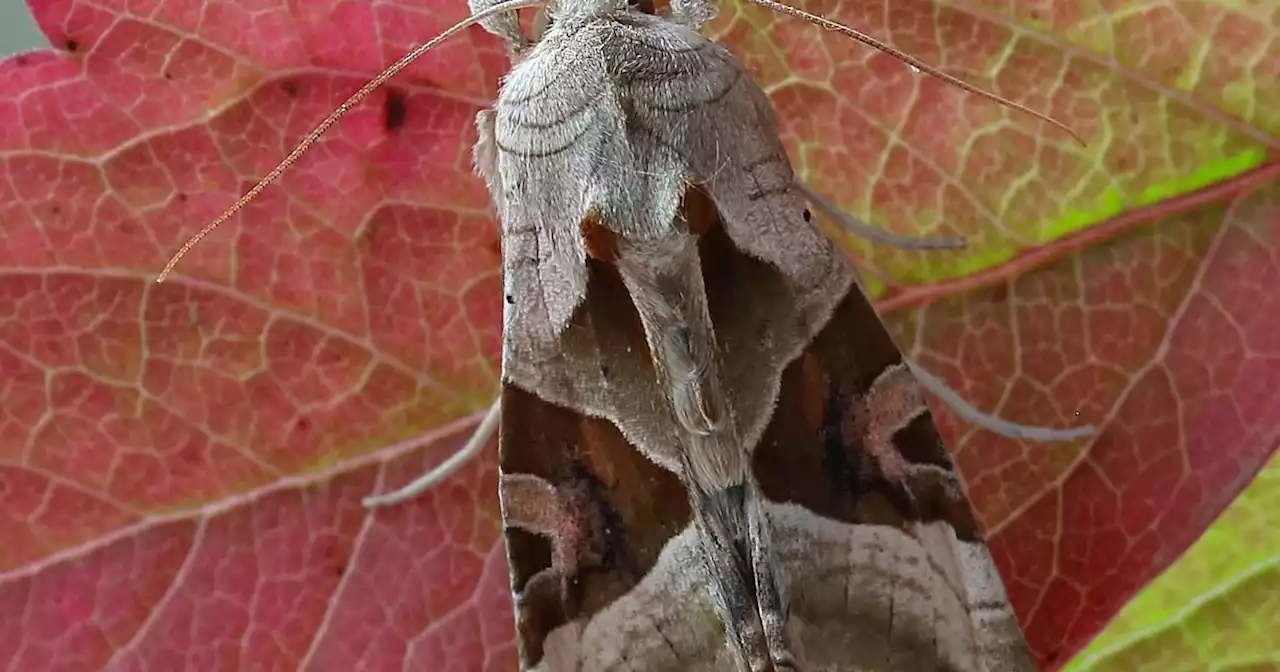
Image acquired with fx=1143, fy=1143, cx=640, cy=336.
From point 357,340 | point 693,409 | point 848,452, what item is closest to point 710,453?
point 693,409

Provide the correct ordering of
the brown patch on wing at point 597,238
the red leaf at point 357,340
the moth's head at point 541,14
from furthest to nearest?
the red leaf at point 357,340, the moth's head at point 541,14, the brown patch on wing at point 597,238

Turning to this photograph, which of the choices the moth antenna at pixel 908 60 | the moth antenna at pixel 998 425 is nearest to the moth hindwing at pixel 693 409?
the moth antenna at pixel 908 60

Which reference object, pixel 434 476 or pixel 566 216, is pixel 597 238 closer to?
pixel 566 216

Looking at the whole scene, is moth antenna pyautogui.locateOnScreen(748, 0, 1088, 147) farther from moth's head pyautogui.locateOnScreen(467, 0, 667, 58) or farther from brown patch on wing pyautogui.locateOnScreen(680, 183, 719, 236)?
brown patch on wing pyautogui.locateOnScreen(680, 183, 719, 236)

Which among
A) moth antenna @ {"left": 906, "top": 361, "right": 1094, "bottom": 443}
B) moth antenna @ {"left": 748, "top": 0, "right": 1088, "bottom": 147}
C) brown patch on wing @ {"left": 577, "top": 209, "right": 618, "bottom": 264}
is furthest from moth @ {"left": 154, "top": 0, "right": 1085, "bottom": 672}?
moth antenna @ {"left": 906, "top": 361, "right": 1094, "bottom": 443}

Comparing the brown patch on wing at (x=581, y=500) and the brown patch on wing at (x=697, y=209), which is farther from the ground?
the brown patch on wing at (x=697, y=209)

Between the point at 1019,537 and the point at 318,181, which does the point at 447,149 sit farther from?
the point at 1019,537

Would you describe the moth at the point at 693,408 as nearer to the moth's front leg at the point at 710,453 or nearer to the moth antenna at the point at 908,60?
the moth's front leg at the point at 710,453
